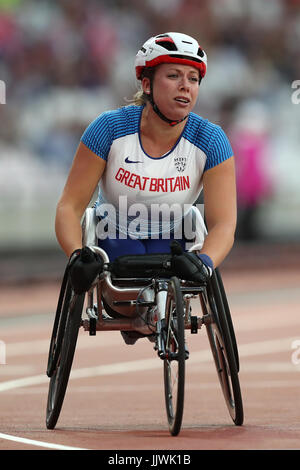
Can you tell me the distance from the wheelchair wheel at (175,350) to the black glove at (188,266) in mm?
72

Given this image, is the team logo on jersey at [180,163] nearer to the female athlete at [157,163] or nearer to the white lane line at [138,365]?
the female athlete at [157,163]

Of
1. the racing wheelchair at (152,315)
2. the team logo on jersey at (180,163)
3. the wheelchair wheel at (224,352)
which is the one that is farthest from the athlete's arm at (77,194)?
the wheelchair wheel at (224,352)

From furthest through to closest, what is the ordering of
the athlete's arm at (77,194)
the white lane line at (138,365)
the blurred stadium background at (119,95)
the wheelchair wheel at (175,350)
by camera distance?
the blurred stadium background at (119,95)
the white lane line at (138,365)
the athlete's arm at (77,194)
the wheelchair wheel at (175,350)

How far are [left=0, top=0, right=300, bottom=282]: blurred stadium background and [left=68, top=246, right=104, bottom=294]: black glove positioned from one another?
9128mm

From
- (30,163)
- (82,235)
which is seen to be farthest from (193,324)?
(30,163)

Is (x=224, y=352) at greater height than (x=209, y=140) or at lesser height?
lesser

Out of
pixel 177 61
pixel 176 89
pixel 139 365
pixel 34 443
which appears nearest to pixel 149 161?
pixel 176 89

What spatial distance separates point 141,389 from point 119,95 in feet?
31.6

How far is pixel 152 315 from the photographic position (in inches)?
215

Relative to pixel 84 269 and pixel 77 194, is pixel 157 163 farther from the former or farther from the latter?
pixel 84 269

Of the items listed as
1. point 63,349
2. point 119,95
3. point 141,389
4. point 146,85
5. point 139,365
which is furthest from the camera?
point 119,95

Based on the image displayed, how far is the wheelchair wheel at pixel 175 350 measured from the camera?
4.99 m

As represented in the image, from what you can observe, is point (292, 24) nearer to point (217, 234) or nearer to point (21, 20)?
point (21, 20)

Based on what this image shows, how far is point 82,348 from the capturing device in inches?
428
